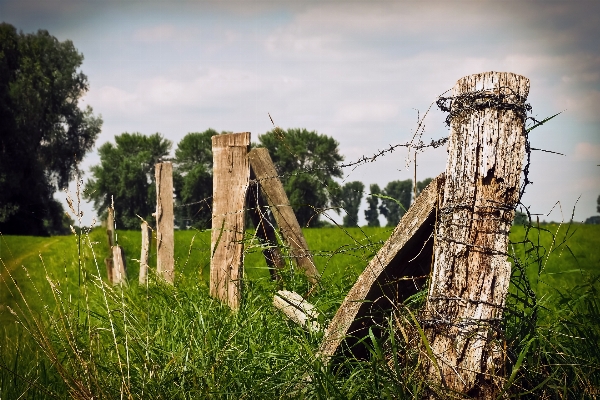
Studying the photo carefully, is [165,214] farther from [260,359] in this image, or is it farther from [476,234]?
[476,234]

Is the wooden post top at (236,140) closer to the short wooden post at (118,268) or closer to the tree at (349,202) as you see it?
the tree at (349,202)

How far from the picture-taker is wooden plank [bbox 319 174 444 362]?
131 inches

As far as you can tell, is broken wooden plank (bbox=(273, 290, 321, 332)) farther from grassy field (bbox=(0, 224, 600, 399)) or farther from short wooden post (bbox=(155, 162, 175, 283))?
short wooden post (bbox=(155, 162, 175, 283))

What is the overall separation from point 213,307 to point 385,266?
6.94ft

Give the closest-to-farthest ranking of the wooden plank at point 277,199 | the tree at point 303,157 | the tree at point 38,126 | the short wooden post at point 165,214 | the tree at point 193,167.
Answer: the wooden plank at point 277,199
the short wooden post at point 165,214
the tree at point 38,126
the tree at point 303,157
the tree at point 193,167

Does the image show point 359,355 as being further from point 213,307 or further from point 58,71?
point 58,71

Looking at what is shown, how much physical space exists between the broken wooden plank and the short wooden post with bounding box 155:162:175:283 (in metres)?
3.65

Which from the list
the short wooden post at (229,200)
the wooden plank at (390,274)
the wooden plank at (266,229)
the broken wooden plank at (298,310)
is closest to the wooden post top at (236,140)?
the short wooden post at (229,200)

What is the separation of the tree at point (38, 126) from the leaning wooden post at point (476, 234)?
33.7 m

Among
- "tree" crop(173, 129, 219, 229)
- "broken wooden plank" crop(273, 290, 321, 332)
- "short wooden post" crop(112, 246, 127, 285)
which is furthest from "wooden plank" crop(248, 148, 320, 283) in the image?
"tree" crop(173, 129, 219, 229)

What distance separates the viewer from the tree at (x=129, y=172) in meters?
47.2

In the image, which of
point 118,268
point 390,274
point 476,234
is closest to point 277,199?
point 390,274

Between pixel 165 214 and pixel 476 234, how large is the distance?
225 inches

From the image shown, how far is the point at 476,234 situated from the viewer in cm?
305
